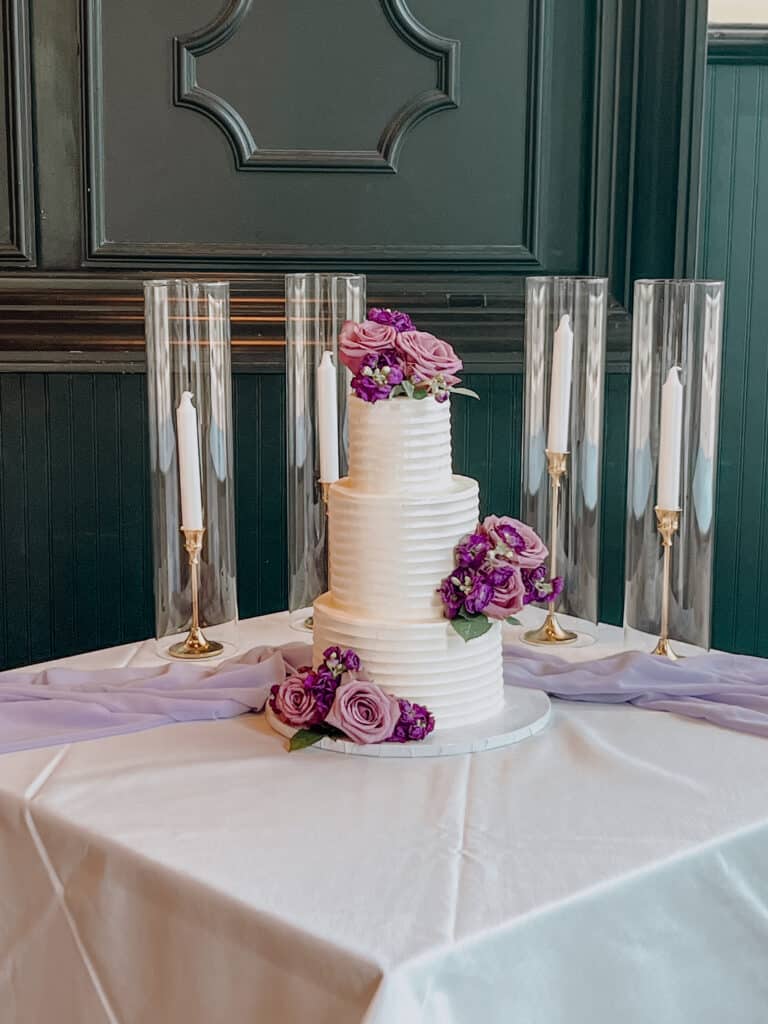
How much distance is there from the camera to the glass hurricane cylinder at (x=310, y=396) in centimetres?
166

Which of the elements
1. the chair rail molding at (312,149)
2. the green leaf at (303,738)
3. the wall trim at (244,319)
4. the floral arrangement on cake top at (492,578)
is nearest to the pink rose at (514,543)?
the floral arrangement on cake top at (492,578)

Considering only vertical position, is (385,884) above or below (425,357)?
below

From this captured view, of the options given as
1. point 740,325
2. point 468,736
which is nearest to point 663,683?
point 468,736

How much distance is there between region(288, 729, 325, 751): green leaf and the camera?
49.3 inches

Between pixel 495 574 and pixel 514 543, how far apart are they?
42 millimetres

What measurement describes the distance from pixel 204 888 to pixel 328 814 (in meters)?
0.15

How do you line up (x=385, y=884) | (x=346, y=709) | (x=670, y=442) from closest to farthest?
1. (x=385, y=884)
2. (x=346, y=709)
3. (x=670, y=442)

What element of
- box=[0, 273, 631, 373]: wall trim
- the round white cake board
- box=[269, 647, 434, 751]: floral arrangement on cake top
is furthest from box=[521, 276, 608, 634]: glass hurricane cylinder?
box=[0, 273, 631, 373]: wall trim

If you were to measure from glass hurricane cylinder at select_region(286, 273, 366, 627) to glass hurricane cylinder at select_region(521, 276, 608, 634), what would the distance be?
23 cm

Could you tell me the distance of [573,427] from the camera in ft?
5.34

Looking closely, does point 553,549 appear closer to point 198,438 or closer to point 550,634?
point 550,634

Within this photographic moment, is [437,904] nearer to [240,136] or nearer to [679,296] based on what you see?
[679,296]

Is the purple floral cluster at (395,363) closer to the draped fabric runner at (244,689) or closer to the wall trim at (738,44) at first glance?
the draped fabric runner at (244,689)

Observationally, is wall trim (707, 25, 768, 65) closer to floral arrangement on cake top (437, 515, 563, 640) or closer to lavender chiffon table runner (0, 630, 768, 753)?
lavender chiffon table runner (0, 630, 768, 753)
